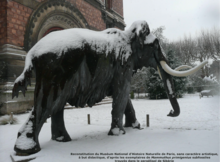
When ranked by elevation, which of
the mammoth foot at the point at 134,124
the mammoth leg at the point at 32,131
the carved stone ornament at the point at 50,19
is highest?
the carved stone ornament at the point at 50,19

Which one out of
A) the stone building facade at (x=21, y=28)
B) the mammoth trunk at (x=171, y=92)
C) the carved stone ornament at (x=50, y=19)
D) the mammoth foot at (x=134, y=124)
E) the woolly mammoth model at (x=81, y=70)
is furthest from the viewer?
the carved stone ornament at (x=50, y=19)

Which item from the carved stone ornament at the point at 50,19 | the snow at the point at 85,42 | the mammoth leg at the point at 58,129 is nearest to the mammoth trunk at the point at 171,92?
the snow at the point at 85,42

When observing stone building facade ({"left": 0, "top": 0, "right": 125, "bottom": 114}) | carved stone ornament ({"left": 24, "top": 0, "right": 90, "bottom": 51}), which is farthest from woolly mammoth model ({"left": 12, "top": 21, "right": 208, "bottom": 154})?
carved stone ornament ({"left": 24, "top": 0, "right": 90, "bottom": 51})

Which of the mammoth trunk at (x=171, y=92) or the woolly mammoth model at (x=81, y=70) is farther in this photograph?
the mammoth trunk at (x=171, y=92)

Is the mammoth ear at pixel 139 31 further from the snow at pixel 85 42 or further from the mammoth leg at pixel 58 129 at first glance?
the mammoth leg at pixel 58 129

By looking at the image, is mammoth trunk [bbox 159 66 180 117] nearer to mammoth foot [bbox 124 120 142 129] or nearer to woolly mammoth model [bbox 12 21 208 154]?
woolly mammoth model [bbox 12 21 208 154]

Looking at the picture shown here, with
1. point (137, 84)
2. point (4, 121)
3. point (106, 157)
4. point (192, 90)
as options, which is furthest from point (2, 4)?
point (192, 90)

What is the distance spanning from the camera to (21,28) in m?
7.75

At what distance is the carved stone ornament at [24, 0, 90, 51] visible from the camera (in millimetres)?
8162

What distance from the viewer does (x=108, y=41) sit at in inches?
124

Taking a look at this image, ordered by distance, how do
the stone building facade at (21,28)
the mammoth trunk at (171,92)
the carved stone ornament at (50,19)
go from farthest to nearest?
the carved stone ornament at (50,19), the stone building facade at (21,28), the mammoth trunk at (171,92)

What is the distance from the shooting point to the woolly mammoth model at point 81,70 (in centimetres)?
252

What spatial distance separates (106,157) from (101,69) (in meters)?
1.37

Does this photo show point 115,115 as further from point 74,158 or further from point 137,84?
point 137,84
